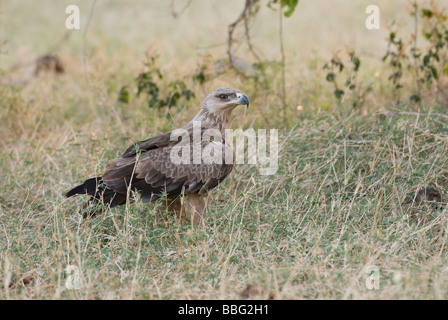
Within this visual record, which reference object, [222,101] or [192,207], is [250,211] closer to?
[192,207]

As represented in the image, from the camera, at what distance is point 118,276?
3.78 m

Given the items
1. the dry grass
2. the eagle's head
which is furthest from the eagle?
the eagle's head

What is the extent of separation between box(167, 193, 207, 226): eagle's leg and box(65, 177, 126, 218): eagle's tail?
0.40m

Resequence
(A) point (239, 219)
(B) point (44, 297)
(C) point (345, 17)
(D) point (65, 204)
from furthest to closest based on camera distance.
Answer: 1. (C) point (345, 17)
2. (D) point (65, 204)
3. (A) point (239, 219)
4. (B) point (44, 297)

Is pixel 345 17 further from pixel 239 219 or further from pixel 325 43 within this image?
pixel 239 219

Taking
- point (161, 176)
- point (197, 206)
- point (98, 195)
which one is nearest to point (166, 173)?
point (161, 176)

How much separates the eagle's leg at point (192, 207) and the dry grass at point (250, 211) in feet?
0.34

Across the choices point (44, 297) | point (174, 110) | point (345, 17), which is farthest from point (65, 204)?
point (345, 17)

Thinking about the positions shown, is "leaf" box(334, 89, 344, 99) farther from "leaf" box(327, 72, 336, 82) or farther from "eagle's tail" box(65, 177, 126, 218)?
"eagle's tail" box(65, 177, 126, 218)

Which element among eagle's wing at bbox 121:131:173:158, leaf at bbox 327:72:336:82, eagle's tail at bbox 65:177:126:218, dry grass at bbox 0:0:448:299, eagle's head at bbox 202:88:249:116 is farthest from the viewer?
leaf at bbox 327:72:336:82

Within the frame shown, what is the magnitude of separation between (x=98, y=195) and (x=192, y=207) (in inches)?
26.2

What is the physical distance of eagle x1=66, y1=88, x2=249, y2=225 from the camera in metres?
4.48

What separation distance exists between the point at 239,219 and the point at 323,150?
1185 mm

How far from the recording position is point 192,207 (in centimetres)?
459
